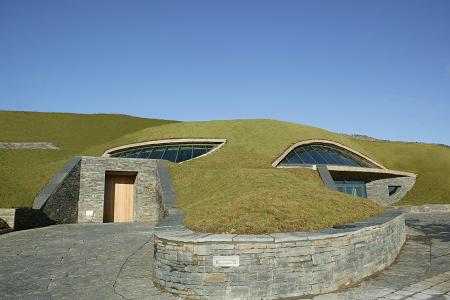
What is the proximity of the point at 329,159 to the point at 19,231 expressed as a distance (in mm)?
22313

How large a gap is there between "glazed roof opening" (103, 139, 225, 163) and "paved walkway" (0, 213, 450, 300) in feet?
42.5

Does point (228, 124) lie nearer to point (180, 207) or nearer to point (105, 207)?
point (105, 207)

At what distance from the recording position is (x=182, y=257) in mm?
7984

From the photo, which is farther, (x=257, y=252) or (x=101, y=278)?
(x=101, y=278)

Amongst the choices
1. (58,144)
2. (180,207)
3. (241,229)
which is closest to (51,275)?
(241,229)

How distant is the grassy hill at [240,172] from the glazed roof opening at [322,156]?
83cm

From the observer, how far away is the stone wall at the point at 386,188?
98.2ft

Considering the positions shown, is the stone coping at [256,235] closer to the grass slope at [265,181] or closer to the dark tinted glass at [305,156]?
the grass slope at [265,181]

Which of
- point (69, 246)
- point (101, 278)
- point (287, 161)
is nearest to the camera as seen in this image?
point (101, 278)

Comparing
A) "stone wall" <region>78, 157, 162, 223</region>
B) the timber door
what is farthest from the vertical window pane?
the timber door

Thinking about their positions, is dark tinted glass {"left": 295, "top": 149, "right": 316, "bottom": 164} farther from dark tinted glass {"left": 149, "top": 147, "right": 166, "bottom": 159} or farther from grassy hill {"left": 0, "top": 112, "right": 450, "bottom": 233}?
dark tinted glass {"left": 149, "top": 147, "right": 166, "bottom": 159}

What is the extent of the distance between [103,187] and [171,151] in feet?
27.2

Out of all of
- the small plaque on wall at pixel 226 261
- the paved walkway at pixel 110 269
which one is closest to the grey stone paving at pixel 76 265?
the paved walkway at pixel 110 269

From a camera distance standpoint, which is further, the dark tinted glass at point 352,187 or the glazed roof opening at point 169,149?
the glazed roof opening at point 169,149
